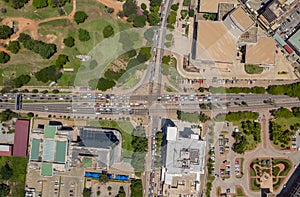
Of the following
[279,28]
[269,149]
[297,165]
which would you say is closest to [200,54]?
[279,28]

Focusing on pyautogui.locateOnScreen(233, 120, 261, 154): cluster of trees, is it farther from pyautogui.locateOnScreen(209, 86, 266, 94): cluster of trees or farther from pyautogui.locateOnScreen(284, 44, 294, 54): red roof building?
pyautogui.locateOnScreen(284, 44, 294, 54): red roof building

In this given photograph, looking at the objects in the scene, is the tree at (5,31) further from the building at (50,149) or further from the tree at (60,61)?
the building at (50,149)

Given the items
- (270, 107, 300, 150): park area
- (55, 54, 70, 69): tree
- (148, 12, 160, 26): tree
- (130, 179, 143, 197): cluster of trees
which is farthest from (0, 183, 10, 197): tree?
(270, 107, 300, 150): park area

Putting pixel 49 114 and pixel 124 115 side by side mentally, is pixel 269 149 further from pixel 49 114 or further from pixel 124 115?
pixel 49 114

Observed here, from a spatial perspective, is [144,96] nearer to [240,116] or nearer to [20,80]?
[240,116]

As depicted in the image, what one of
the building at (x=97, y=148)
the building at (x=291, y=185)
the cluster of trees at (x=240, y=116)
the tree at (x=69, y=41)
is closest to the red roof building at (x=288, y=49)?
the cluster of trees at (x=240, y=116)
